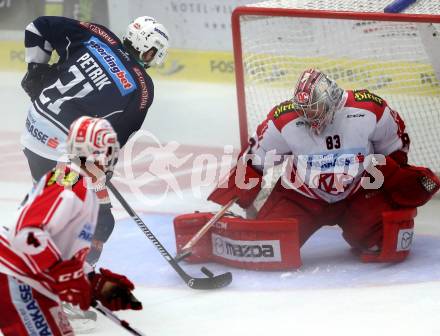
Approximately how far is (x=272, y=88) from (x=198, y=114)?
1.41 metres

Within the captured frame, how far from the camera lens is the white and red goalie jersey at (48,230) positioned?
3072mm

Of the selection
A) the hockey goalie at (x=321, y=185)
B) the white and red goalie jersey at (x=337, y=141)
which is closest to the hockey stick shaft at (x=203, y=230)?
the hockey goalie at (x=321, y=185)

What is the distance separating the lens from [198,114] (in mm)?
7281

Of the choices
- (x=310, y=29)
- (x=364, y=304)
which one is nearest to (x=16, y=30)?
(x=310, y=29)

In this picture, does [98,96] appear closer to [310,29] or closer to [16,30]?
[310,29]

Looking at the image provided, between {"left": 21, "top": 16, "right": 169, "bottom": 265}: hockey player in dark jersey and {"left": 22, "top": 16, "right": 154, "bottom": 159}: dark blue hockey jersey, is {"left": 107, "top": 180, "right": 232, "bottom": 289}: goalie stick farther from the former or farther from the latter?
{"left": 22, "top": 16, "right": 154, "bottom": 159}: dark blue hockey jersey

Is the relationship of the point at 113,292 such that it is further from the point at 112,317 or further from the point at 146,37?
the point at 146,37

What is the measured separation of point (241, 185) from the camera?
4.96 meters

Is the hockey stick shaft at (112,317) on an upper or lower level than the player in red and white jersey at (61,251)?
lower

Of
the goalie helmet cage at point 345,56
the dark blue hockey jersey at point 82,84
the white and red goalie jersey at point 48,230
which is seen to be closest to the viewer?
the white and red goalie jersey at point 48,230

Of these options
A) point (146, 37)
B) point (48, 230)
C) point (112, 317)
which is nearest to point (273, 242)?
point (146, 37)

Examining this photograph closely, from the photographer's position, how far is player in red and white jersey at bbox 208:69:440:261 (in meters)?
4.78

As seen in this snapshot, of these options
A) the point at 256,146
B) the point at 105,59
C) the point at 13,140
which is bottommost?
the point at 13,140

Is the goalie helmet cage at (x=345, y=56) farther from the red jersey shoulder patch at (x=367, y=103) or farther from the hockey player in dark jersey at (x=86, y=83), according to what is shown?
the hockey player in dark jersey at (x=86, y=83)
